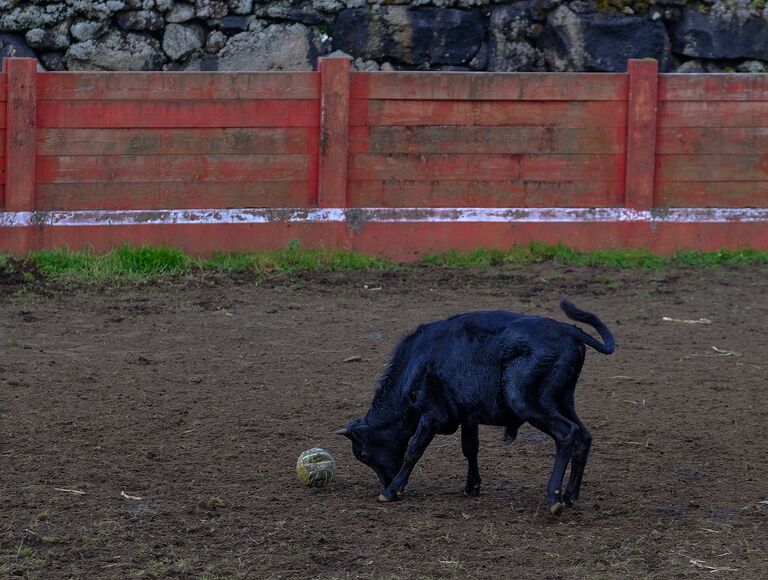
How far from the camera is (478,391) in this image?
17.5 ft

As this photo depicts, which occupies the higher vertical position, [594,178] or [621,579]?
[594,178]

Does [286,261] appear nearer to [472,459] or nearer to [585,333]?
[472,459]

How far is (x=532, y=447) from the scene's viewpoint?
6445 mm

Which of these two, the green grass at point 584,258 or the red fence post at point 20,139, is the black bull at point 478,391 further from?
the red fence post at point 20,139

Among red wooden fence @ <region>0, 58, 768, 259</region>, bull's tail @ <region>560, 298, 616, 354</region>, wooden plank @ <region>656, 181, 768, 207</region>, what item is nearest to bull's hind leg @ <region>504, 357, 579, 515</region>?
bull's tail @ <region>560, 298, 616, 354</region>

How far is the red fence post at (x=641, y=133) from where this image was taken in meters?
12.0

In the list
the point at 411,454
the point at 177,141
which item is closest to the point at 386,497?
the point at 411,454

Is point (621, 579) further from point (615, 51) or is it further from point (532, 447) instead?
point (615, 51)

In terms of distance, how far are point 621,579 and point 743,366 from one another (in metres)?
3.98

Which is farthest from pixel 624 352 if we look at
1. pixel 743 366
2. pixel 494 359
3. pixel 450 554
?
pixel 450 554

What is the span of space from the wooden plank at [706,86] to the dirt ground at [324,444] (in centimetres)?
240

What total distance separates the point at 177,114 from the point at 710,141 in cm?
506

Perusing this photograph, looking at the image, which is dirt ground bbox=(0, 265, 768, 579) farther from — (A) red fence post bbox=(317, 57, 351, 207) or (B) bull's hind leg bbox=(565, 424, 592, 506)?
(A) red fence post bbox=(317, 57, 351, 207)

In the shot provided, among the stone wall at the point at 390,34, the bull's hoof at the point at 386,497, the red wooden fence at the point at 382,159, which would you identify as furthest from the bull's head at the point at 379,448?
the stone wall at the point at 390,34
